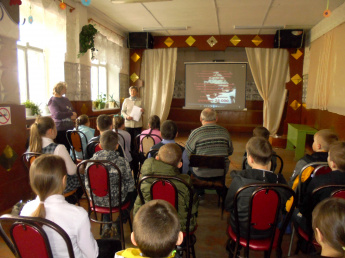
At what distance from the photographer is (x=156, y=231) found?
90cm

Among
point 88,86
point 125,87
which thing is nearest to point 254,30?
point 125,87

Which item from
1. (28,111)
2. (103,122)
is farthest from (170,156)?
(28,111)

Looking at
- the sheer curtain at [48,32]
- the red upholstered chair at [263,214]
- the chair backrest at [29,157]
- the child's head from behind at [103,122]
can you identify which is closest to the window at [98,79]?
the sheer curtain at [48,32]

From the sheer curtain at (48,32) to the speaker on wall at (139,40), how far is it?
2751 mm

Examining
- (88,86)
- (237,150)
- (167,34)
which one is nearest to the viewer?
(88,86)

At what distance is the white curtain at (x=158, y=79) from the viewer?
699cm

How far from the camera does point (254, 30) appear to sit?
20.1 ft

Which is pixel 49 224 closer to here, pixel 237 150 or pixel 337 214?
pixel 337 214

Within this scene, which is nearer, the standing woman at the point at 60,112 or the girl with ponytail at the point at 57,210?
the girl with ponytail at the point at 57,210

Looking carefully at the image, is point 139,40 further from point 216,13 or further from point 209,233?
point 209,233

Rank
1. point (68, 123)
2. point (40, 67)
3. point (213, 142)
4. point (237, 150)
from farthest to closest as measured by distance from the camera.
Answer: point (237, 150)
point (40, 67)
point (68, 123)
point (213, 142)

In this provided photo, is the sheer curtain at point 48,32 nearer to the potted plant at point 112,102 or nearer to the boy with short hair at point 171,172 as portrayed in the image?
the potted plant at point 112,102

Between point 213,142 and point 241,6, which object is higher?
point 241,6

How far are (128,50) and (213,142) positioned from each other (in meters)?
5.11
